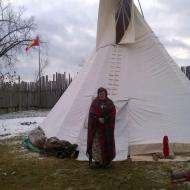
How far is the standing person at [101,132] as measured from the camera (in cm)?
676

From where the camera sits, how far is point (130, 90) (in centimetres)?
799

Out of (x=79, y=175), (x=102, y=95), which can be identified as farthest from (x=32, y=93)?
(x=79, y=175)

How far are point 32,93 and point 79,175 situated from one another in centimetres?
1361

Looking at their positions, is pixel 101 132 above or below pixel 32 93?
below

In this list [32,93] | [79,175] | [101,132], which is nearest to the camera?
[79,175]

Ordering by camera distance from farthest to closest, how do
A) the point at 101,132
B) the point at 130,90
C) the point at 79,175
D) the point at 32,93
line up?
the point at 32,93, the point at 130,90, the point at 101,132, the point at 79,175

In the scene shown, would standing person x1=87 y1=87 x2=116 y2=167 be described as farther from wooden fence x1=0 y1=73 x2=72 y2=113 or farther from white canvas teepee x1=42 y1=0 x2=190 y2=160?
wooden fence x1=0 y1=73 x2=72 y2=113

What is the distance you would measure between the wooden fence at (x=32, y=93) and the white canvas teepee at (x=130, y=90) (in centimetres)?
982

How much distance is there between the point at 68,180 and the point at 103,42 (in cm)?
366

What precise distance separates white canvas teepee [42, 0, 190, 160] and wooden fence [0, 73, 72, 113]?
982 centimetres

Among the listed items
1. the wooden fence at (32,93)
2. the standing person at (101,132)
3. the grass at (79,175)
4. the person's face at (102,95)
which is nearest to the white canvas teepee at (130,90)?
the standing person at (101,132)

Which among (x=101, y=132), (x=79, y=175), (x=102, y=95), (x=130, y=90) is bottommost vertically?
(x=79, y=175)

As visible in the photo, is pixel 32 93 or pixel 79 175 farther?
pixel 32 93

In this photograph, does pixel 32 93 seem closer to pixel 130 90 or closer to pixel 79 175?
pixel 130 90
